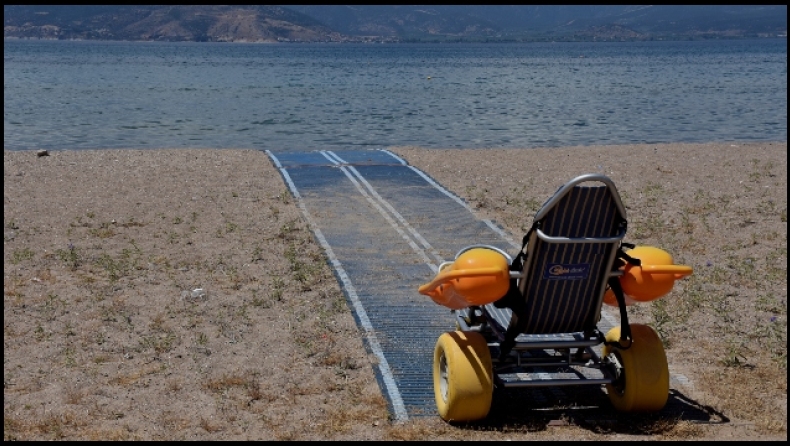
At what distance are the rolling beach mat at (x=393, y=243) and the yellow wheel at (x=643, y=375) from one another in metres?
0.62

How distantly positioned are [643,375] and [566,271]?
2.78ft

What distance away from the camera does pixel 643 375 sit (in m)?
5.70

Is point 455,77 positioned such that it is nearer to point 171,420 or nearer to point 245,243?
point 245,243

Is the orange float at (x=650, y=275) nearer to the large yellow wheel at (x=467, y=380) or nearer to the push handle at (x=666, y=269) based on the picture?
the push handle at (x=666, y=269)

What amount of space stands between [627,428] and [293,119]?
29.3 metres

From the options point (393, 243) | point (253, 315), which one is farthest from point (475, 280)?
point (393, 243)

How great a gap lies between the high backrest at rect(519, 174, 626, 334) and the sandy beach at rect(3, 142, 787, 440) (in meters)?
0.69

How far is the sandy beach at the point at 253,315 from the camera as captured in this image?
5793 mm

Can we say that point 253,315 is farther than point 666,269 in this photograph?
Yes

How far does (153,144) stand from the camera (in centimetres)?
2639

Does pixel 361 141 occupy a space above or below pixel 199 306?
below

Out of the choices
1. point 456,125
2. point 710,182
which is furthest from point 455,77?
point 710,182

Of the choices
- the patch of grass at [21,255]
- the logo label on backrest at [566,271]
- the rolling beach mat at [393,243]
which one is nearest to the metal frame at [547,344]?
the logo label on backrest at [566,271]

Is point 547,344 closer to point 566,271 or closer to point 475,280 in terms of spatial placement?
point 566,271
